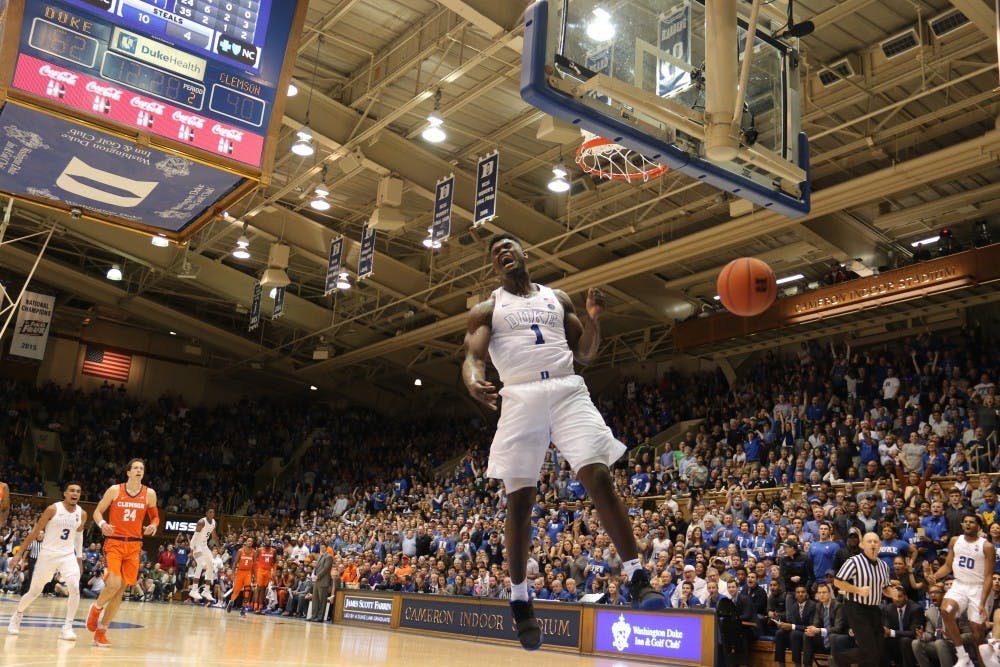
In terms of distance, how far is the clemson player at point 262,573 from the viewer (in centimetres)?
2164

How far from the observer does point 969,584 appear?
357 inches

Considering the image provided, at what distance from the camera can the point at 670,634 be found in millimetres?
10859

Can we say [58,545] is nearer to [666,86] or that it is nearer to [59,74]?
[59,74]

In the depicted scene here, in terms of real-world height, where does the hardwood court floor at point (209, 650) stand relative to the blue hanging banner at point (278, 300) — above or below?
below

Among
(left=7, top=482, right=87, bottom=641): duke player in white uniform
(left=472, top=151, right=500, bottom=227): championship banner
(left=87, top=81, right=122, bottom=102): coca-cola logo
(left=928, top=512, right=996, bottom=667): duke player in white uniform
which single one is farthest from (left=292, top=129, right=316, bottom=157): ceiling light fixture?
(left=928, top=512, right=996, bottom=667): duke player in white uniform

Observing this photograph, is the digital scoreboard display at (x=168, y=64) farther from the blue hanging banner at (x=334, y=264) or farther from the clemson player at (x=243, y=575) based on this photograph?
the clemson player at (x=243, y=575)

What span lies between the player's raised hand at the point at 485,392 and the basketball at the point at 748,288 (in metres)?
7.49

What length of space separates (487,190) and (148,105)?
782 cm

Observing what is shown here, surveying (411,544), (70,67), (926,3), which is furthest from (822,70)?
(411,544)

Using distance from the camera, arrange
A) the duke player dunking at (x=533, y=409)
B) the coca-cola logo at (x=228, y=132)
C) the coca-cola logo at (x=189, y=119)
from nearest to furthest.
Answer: the duke player dunking at (x=533, y=409), the coca-cola logo at (x=189, y=119), the coca-cola logo at (x=228, y=132)

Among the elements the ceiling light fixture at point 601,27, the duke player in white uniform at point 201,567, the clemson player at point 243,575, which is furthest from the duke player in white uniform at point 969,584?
the duke player in white uniform at point 201,567

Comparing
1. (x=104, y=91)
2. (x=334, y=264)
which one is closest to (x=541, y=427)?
(x=104, y=91)

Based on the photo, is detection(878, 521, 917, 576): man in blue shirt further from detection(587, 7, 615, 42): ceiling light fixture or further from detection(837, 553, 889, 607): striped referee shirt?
detection(587, 7, 615, 42): ceiling light fixture

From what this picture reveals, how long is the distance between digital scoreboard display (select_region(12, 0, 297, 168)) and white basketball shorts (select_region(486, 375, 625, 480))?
5116 mm
